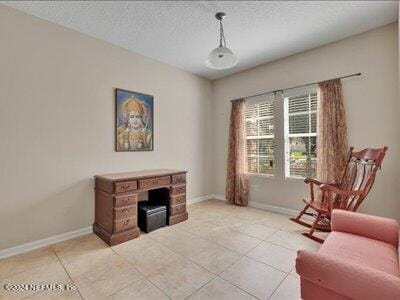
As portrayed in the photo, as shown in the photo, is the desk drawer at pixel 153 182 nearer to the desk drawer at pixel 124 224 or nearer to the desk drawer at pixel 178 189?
the desk drawer at pixel 178 189

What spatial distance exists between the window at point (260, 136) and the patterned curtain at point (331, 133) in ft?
2.85

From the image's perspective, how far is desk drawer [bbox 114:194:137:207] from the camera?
8.43 feet

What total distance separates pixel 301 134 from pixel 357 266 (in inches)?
112

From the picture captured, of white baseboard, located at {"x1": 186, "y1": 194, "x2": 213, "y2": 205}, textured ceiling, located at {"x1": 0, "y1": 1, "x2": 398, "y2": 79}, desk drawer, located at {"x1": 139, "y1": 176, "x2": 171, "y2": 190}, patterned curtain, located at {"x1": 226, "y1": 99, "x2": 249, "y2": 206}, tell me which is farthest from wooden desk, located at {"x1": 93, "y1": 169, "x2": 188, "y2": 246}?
textured ceiling, located at {"x1": 0, "y1": 1, "x2": 398, "y2": 79}

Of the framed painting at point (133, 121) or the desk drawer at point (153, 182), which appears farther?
the framed painting at point (133, 121)

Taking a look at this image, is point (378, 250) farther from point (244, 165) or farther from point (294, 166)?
point (244, 165)

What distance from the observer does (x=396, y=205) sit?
269cm

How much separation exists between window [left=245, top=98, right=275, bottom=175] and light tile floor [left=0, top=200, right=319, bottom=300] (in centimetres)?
132

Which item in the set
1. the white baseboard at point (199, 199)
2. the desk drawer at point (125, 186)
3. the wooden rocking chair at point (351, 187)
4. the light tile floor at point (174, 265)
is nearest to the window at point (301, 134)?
the wooden rocking chair at point (351, 187)

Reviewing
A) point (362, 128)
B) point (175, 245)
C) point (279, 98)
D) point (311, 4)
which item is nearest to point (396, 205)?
point (362, 128)

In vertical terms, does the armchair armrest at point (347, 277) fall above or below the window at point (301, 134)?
below

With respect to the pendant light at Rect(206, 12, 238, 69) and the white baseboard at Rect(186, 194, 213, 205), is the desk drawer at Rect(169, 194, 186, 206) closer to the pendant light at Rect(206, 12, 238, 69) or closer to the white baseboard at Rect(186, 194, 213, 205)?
the white baseboard at Rect(186, 194, 213, 205)

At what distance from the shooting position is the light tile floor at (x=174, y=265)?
168 centimetres

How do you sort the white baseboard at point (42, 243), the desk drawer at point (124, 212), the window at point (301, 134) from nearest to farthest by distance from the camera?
the white baseboard at point (42, 243) < the desk drawer at point (124, 212) < the window at point (301, 134)
